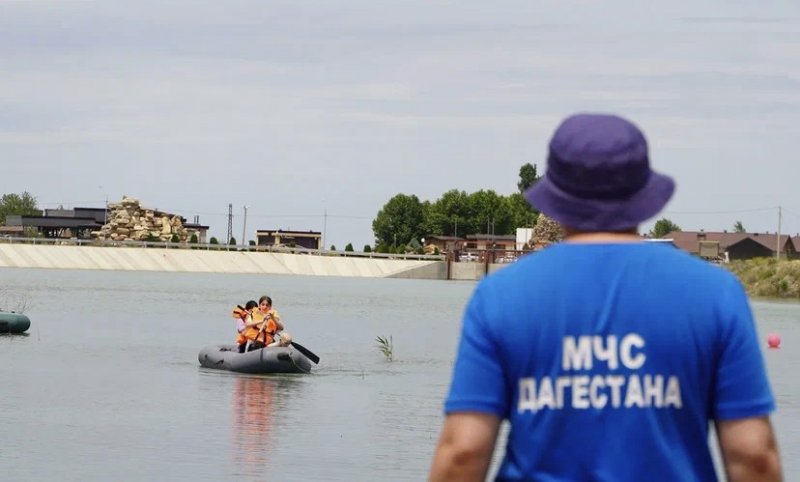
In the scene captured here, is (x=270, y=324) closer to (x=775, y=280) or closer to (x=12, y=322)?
(x=12, y=322)

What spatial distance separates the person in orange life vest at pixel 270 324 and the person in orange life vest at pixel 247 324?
130mm

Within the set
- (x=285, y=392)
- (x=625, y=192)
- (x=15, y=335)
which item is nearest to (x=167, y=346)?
(x=15, y=335)

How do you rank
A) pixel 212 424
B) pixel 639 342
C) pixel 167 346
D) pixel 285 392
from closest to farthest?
pixel 639 342
pixel 212 424
pixel 285 392
pixel 167 346

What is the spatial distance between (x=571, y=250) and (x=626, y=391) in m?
0.41

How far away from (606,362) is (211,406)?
1076 inches

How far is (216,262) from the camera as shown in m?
190

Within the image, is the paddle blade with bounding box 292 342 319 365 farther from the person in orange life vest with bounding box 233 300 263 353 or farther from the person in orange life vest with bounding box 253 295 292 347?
the person in orange life vest with bounding box 233 300 263 353

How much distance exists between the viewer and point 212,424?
28.1 meters

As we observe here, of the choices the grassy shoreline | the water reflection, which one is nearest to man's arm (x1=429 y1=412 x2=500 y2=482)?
the water reflection

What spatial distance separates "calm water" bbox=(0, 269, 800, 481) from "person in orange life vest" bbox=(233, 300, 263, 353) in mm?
853

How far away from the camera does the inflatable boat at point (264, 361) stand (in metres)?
36.7

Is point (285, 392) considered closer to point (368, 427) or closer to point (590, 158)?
point (368, 427)

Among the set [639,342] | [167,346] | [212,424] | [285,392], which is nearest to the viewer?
[639,342]

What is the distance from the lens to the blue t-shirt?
4324mm
